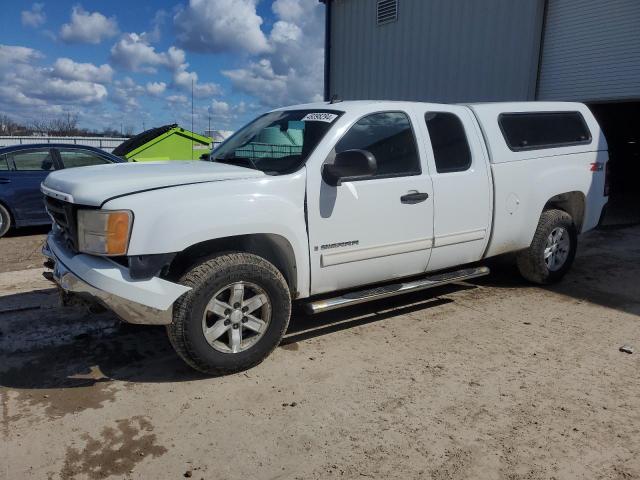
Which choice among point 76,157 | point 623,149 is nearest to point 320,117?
point 76,157

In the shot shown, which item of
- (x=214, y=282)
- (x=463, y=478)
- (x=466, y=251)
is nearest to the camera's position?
(x=463, y=478)

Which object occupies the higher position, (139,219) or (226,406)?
(139,219)

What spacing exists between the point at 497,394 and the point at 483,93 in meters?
9.59

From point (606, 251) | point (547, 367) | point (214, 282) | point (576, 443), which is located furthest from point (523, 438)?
point (606, 251)

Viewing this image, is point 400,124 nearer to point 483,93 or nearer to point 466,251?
point 466,251

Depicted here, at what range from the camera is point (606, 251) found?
743cm

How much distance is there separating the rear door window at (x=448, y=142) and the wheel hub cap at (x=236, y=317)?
1901mm

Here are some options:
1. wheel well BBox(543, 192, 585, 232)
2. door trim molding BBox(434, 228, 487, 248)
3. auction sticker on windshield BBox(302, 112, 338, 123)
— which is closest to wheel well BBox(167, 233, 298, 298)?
auction sticker on windshield BBox(302, 112, 338, 123)

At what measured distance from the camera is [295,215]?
11.5ft

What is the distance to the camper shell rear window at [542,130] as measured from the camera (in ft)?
16.2

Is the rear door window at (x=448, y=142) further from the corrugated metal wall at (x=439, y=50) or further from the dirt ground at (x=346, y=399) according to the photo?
the corrugated metal wall at (x=439, y=50)

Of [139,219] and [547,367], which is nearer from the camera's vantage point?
[139,219]

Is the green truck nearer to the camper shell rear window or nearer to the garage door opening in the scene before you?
the camper shell rear window

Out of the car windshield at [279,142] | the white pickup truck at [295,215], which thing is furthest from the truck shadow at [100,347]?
the car windshield at [279,142]
